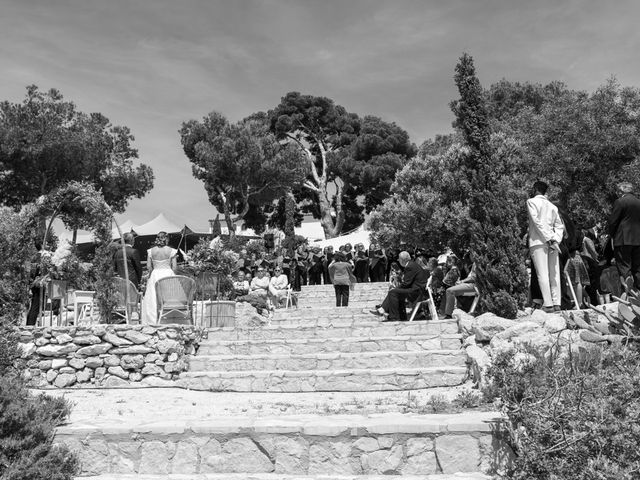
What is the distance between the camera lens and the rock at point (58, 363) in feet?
27.7

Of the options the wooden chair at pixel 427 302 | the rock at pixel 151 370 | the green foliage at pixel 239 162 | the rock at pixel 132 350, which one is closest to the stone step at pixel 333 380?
the rock at pixel 151 370

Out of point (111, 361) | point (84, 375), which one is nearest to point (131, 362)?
point (111, 361)

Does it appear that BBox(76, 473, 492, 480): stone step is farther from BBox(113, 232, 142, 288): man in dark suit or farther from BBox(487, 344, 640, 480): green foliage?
Result: BBox(113, 232, 142, 288): man in dark suit

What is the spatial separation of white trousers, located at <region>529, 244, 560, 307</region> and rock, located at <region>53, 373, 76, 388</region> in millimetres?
6431

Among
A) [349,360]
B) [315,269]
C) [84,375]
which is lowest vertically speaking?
[84,375]

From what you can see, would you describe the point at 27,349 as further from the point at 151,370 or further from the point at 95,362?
the point at 151,370

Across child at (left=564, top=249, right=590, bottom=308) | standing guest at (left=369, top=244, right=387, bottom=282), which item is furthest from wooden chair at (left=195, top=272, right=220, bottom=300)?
standing guest at (left=369, top=244, right=387, bottom=282)

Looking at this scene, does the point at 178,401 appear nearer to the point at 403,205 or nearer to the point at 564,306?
the point at 564,306

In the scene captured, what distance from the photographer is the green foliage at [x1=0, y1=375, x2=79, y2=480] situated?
353cm

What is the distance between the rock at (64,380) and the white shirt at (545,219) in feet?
21.5

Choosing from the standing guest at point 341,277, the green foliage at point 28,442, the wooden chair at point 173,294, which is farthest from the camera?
the standing guest at point 341,277

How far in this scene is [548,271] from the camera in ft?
26.5

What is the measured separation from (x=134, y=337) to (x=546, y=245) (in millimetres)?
5703

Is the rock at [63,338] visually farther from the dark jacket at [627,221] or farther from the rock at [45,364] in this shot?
the dark jacket at [627,221]
